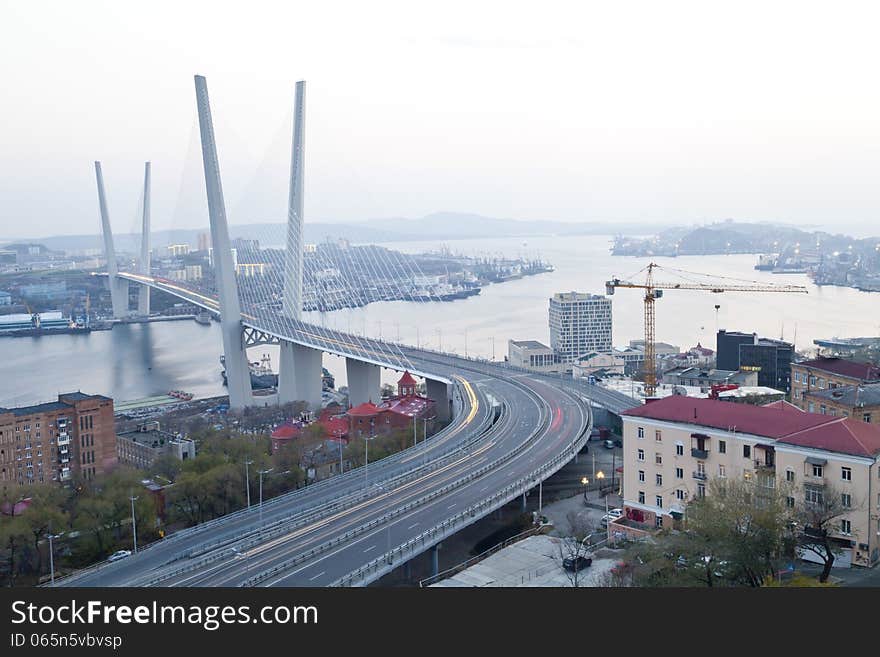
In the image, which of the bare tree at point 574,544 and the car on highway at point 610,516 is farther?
the car on highway at point 610,516

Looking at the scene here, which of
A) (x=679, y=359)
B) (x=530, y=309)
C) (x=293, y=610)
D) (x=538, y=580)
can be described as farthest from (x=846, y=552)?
(x=530, y=309)

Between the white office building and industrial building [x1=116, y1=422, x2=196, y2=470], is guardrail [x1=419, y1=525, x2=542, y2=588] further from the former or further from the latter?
the white office building

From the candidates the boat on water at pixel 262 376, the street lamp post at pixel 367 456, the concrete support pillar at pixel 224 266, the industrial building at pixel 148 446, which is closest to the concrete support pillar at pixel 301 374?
the concrete support pillar at pixel 224 266

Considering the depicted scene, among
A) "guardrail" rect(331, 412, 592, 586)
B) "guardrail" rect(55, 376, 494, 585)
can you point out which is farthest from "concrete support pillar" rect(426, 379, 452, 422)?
"guardrail" rect(331, 412, 592, 586)

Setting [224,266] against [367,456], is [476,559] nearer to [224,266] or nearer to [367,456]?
[367,456]

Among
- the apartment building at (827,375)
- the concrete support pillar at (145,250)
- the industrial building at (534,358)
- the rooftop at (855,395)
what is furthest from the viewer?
the concrete support pillar at (145,250)

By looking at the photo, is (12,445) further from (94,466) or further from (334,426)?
(334,426)

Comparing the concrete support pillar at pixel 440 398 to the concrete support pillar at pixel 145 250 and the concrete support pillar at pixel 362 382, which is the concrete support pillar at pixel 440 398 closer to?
the concrete support pillar at pixel 362 382
